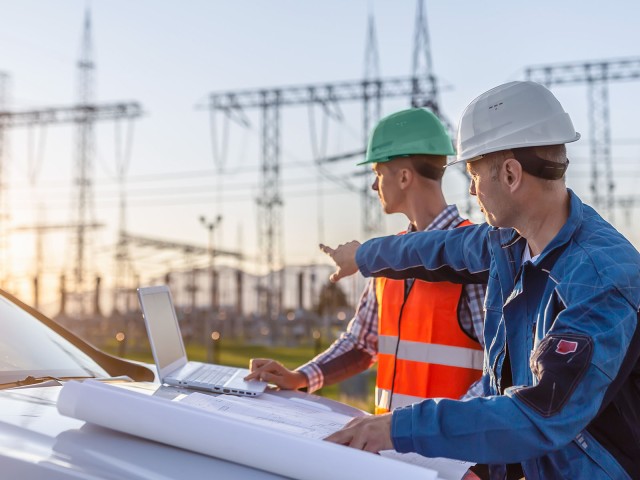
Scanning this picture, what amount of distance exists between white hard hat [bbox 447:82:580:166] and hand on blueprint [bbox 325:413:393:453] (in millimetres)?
769

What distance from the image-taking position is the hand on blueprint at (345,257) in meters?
2.93

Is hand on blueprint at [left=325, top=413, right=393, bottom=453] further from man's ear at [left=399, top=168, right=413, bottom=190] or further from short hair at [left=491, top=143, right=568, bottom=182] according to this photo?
man's ear at [left=399, top=168, right=413, bottom=190]

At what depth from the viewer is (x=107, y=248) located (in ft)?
150

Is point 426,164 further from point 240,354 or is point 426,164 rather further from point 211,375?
point 240,354

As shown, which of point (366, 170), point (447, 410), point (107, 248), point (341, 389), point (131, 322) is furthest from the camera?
point (107, 248)

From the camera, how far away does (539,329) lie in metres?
1.97

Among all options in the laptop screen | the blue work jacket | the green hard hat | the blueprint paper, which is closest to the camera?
the blueprint paper

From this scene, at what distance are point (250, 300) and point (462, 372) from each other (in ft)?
108

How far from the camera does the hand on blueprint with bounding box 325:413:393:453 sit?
174cm

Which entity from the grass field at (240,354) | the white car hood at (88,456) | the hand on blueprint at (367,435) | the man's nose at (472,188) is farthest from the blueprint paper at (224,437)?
the grass field at (240,354)

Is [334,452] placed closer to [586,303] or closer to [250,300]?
[586,303]

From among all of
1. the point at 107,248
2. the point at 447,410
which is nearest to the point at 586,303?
the point at 447,410

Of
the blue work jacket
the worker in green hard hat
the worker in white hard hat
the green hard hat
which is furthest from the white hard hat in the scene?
the green hard hat

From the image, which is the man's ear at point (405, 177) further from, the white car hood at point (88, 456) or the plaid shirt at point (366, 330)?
the white car hood at point (88, 456)
